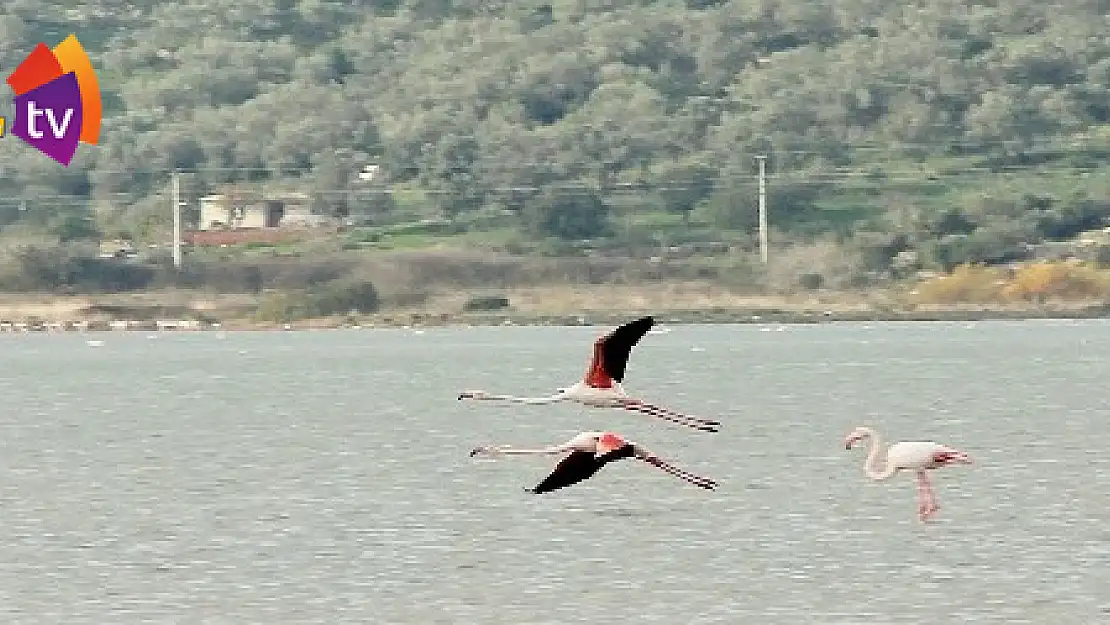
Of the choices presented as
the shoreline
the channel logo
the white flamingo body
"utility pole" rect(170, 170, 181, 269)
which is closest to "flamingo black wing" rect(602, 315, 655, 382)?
the white flamingo body

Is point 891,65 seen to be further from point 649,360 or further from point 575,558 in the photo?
point 575,558

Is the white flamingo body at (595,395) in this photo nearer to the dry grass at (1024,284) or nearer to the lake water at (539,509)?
the lake water at (539,509)

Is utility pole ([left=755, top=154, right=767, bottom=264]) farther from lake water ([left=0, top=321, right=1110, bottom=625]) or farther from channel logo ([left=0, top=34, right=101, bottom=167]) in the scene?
lake water ([left=0, top=321, right=1110, bottom=625])

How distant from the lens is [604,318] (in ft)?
522

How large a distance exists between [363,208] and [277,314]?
12708mm

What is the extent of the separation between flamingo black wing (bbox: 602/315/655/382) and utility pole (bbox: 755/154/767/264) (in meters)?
128

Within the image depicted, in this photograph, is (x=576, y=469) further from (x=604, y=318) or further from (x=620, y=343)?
(x=604, y=318)

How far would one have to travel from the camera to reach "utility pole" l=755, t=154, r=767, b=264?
6299 inches

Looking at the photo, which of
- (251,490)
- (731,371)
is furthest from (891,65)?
(251,490)

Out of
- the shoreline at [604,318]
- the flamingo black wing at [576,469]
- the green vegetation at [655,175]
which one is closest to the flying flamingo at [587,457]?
the flamingo black wing at [576,469]

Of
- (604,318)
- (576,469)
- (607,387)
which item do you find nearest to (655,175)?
(604,318)

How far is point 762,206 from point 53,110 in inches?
1685

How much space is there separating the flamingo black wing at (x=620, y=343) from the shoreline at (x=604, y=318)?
12581 centimetres

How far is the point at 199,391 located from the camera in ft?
368
